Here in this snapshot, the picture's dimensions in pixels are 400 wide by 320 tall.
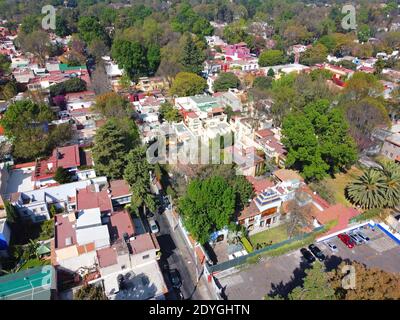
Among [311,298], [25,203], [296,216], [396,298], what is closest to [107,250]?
[25,203]

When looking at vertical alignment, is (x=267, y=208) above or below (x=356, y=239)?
above

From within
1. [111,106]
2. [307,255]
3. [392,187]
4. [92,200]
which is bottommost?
[307,255]

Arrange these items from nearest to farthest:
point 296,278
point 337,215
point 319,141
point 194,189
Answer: point 296,278 → point 194,189 → point 337,215 → point 319,141

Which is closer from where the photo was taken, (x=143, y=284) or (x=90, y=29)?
(x=143, y=284)

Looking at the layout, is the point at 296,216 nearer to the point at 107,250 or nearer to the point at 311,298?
the point at 311,298

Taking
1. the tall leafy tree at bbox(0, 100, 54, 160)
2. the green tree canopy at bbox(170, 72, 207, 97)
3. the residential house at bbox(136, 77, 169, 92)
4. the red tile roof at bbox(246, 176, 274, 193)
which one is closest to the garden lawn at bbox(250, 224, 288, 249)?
the red tile roof at bbox(246, 176, 274, 193)

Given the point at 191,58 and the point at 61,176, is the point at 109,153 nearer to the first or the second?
the point at 61,176

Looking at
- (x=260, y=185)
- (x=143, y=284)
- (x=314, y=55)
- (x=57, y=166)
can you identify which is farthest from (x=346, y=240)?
(x=314, y=55)
